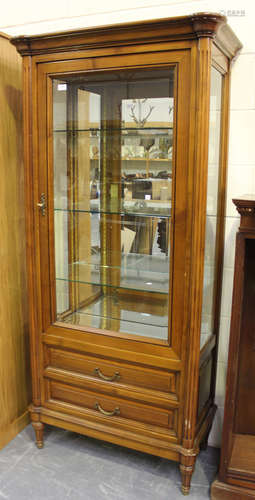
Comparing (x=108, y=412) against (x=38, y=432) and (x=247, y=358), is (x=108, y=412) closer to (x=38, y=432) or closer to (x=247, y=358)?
(x=38, y=432)

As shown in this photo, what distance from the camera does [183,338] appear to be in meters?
1.70

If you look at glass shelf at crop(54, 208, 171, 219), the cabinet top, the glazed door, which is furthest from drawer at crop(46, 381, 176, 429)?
the cabinet top

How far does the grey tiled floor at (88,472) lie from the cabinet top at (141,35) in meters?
1.71

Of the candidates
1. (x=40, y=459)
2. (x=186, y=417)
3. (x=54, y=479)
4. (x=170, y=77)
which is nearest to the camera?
(x=170, y=77)

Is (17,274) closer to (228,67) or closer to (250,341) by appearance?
(250,341)

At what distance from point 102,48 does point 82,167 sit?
504 mm

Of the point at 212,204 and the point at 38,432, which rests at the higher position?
the point at 212,204

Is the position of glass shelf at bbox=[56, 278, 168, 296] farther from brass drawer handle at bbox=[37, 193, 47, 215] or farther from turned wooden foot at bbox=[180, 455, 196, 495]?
turned wooden foot at bbox=[180, 455, 196, 495]

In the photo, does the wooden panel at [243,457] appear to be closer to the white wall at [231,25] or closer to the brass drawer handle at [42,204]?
the white wall at [231,25]

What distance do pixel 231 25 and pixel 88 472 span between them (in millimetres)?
1954

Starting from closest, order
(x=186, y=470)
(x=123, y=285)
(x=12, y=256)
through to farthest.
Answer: (x=186, y=470)
(x=123, y=285)
(x=12, y=256)

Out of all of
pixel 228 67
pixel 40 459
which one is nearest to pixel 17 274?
pixel 40 459

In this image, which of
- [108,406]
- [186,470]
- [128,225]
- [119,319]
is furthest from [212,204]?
[186,470]

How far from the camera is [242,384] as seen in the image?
78.4 inches
